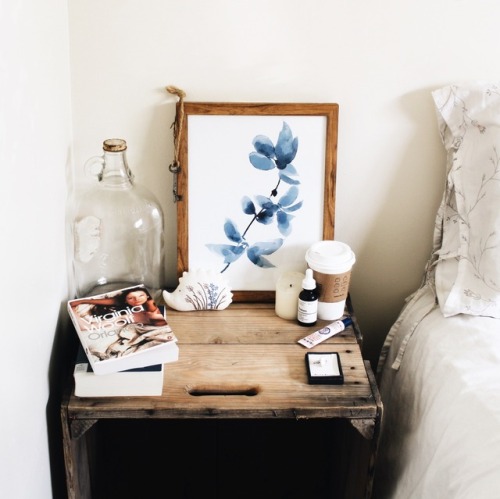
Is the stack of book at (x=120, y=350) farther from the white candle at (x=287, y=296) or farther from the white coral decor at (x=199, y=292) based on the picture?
the white candle at (x=287, y=296)

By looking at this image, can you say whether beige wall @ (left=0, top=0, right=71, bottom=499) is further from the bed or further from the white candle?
the bed

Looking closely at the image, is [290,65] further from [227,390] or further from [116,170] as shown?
[227,390]

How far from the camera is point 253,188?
1445 millimetres

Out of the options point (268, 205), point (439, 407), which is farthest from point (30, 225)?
point (439, 407)

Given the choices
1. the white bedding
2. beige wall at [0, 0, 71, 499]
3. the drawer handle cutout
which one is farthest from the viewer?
the drawer handle cutout

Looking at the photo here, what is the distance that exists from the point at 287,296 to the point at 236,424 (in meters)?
0.42

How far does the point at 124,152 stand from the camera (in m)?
1.36

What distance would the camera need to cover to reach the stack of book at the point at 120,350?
1.18 metres

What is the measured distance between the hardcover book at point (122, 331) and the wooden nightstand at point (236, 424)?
7 cm

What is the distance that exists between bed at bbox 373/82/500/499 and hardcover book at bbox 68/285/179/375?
49 cm

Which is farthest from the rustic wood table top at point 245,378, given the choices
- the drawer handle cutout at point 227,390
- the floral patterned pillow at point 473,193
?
the floral patterned pillow at point 473,193

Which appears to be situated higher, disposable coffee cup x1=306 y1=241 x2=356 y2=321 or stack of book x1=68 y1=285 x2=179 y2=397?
disposable coffee cup x1=306 y1=241 x2=356 y2=321

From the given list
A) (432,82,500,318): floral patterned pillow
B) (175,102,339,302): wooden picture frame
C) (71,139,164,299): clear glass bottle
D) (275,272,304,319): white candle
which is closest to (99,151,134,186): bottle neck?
(71,139,164,299): clear glass bottle

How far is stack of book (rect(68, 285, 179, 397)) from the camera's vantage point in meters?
1.18
